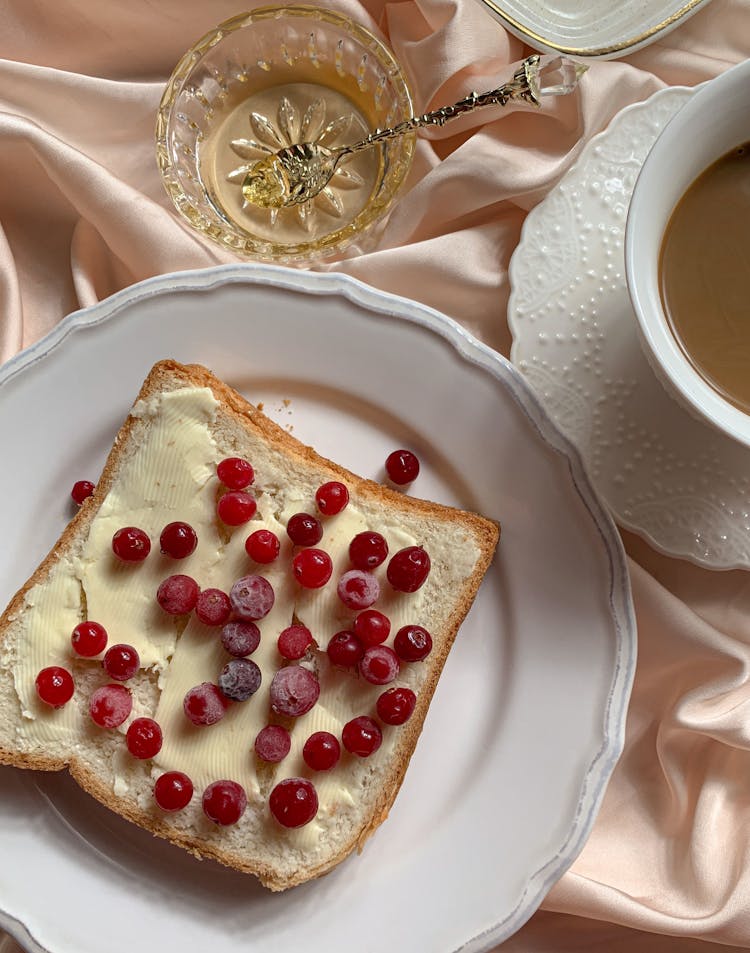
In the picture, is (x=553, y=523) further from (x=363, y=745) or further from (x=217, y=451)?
(x=217, y=451)

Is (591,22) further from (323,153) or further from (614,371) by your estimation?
(614,371)

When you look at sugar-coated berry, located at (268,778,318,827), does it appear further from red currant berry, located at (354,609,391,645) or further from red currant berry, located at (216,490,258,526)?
red currant berry, located at (216,490,258,526)

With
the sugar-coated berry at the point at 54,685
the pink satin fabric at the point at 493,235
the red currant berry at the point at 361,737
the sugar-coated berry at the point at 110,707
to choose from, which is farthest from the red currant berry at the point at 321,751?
the pink satin fabric at the point at 493,235

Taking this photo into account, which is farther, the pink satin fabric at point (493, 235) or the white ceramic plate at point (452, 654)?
the pink satin fabric at point (493, 235)

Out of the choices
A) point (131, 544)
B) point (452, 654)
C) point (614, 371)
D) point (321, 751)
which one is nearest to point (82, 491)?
point (131, 544)

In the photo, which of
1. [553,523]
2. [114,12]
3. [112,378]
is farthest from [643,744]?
[114,12]

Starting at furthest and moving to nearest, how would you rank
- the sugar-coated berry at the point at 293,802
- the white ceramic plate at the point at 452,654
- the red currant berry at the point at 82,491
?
the red currant berry at the point at 82,491
the white ceramic plate at the point at 452,654
the sugar-coated berry at the point at 293,802

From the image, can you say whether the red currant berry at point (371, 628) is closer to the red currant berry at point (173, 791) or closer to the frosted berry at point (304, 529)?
the frosted berry at point (304, 529)
